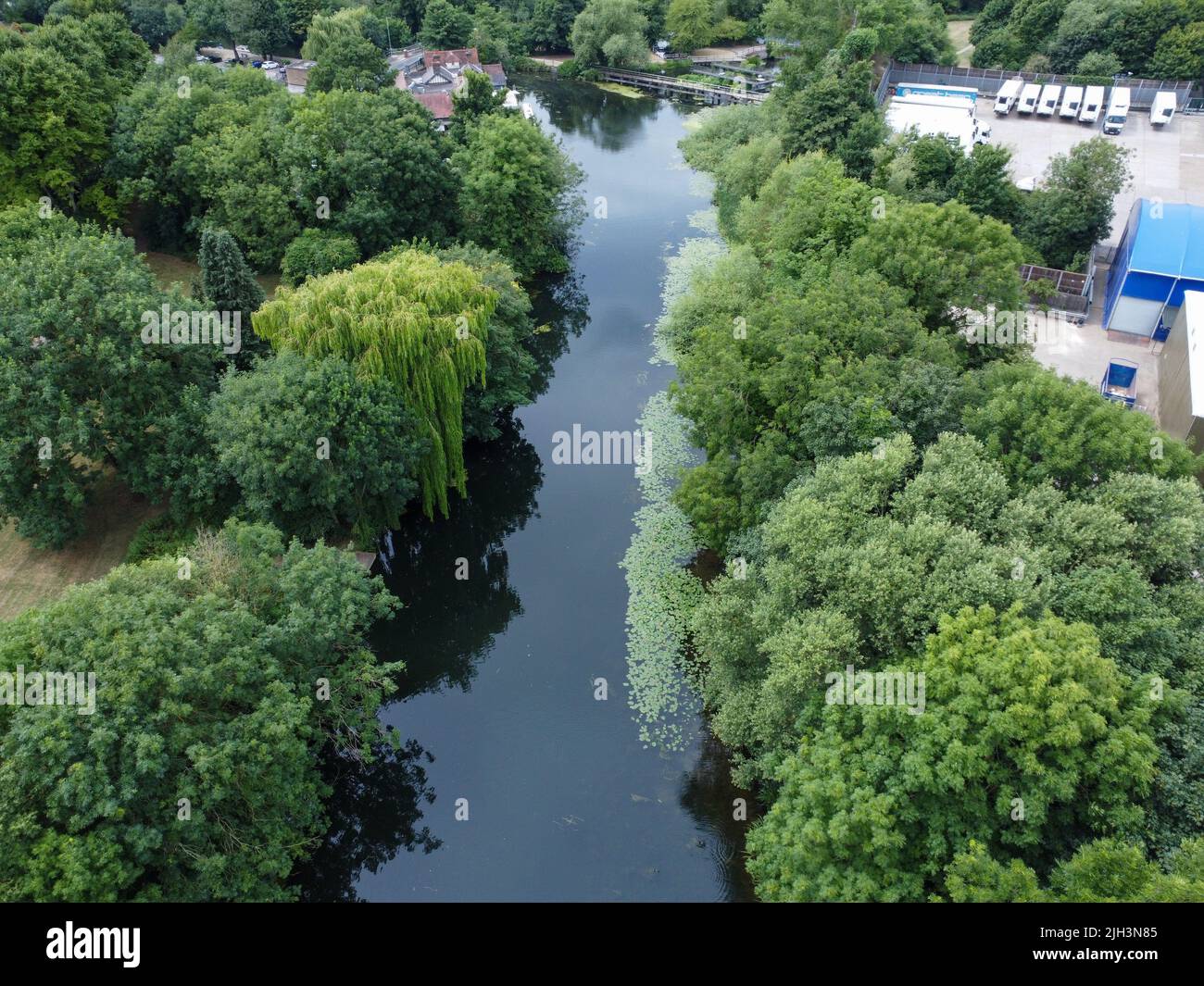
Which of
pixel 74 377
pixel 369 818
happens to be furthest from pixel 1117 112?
pixel 74 377

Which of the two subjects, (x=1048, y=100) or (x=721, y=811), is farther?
(x=1048, y=100)

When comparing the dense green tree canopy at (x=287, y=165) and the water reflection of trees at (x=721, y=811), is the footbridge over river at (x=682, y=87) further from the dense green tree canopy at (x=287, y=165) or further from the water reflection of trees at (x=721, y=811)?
the water reflection of trees at (x=721, y=811)

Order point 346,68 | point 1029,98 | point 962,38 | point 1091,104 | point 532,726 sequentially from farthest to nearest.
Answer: point 962,38, point 1029,98, point 1091,104, point 346,68, point 532,726

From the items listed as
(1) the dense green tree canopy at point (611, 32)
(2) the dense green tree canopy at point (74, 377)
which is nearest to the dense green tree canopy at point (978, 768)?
(2) the dense green tree canopy at point (74, 377)

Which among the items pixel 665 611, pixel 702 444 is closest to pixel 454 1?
pixel 702 444

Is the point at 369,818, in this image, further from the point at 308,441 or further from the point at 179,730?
the point at 308,441

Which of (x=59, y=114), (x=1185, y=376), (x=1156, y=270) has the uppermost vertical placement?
(x=59, y=114)
